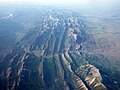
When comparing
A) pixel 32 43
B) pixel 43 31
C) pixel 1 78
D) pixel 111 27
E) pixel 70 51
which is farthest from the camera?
pixel 111 27

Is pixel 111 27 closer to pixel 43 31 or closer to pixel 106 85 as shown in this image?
pixel 43 31

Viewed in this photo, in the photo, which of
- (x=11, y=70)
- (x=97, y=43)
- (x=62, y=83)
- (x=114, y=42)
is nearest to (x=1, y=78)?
(x=11, y=70)

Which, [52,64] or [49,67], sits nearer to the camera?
[49,67]

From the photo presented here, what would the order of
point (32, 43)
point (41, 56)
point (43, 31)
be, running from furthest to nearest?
point (43, 31) < point (32, 43) < point (41, 56)

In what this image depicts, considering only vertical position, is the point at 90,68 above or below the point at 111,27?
above

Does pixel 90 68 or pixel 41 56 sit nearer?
pixel 90 68

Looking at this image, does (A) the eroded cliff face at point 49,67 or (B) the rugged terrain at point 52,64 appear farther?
(B) the rugged terrain at point 52,64

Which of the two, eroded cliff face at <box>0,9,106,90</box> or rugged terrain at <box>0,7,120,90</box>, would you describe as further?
rugged terrain at <box>0,7,120,90</box>
